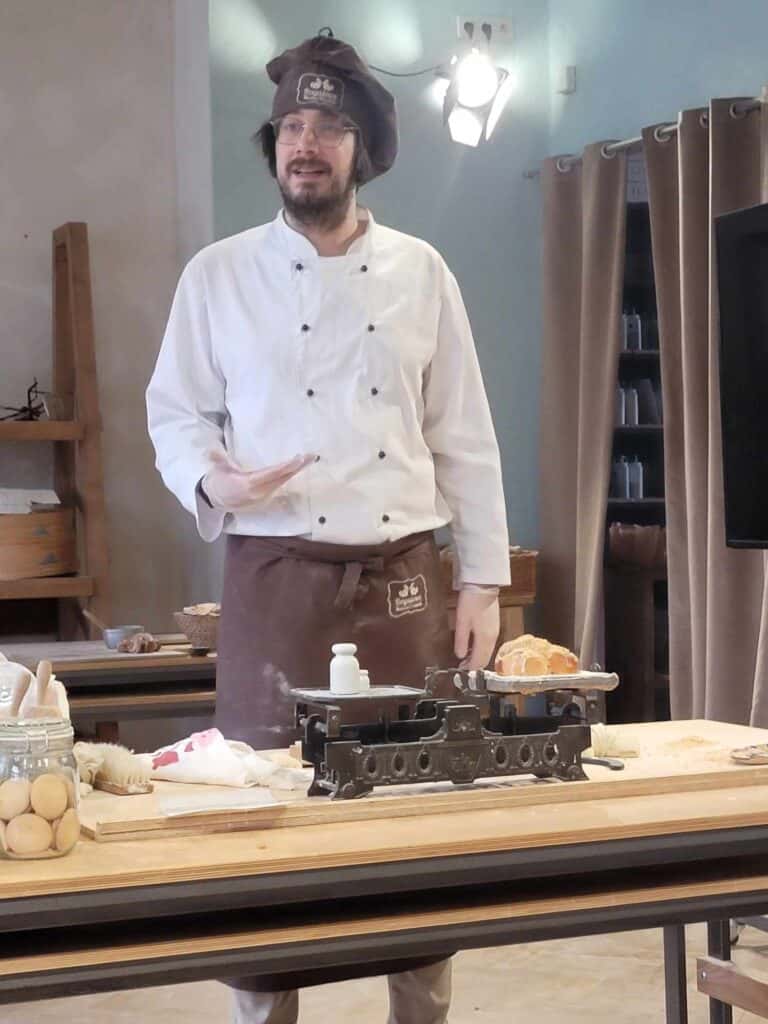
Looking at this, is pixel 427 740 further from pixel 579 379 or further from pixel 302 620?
pixel 579 379

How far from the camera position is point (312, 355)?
7.86 feet

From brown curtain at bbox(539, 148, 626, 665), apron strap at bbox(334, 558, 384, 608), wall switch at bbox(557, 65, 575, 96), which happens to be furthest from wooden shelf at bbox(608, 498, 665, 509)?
apron strap at bbox(334, 558, 384, 608)

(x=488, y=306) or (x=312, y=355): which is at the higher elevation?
(x=488, y=306)

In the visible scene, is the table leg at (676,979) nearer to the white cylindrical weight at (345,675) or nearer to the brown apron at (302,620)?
the brown apron at (302,620)

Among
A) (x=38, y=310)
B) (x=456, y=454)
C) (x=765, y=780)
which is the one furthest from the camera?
(x=38, y=310)

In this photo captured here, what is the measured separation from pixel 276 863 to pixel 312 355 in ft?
3.81

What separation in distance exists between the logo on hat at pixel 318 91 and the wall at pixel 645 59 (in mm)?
2776

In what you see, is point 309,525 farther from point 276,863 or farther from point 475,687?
point 276,863

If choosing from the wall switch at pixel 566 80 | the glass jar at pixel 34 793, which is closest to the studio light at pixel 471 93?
the wall switch at pixel 566 80

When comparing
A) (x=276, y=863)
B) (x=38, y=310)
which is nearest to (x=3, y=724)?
(x=276, y=863)

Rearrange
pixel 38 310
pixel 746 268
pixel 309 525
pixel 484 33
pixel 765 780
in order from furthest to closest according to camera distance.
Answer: pixel 484 33 < pixel 38 310 < pixel 309 525 < pixel 746 268 < pixel 765 780

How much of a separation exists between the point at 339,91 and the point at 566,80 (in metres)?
3.51

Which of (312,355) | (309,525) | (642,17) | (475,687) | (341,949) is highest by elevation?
(642,17)

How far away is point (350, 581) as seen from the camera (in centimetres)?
228
